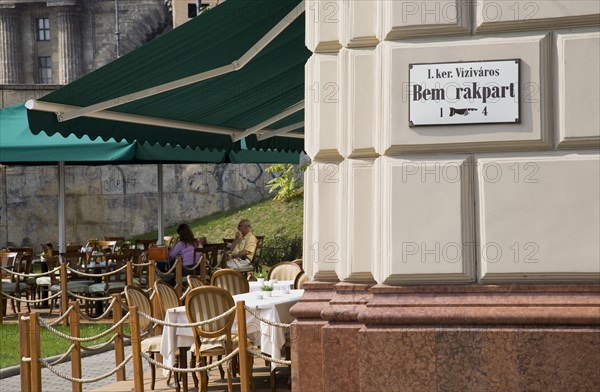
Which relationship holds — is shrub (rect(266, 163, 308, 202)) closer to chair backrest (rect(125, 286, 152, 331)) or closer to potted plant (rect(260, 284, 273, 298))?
potted plant (rect(260, 284, 273, 298))

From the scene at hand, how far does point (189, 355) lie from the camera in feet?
35.9

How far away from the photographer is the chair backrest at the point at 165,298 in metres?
11.0

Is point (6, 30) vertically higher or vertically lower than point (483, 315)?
higher

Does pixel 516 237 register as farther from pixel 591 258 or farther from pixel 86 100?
pixel 86 100

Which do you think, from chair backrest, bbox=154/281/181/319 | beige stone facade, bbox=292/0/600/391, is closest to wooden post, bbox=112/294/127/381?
chair backrest, bbox=154/281/181/319

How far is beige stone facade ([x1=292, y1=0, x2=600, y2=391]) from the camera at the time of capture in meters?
6.48

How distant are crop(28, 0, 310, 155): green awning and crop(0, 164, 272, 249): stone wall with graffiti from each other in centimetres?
1967

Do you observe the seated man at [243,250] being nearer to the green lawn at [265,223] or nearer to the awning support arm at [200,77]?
the green lawn at [265,223]

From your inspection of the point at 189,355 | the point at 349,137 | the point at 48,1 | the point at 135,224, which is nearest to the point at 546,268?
the point at 349,137

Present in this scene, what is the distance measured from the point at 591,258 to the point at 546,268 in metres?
0.24

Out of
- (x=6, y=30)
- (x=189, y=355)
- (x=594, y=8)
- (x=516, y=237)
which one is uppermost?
(x=6, y=30)

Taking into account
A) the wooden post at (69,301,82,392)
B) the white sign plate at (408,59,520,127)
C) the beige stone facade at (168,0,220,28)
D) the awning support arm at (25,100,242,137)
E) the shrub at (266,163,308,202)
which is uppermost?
the beige stone facade at (168,0,220,28)

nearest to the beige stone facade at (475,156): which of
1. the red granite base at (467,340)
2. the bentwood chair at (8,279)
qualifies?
the red granite base at (467,340)

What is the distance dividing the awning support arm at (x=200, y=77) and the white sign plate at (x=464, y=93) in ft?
8.92
